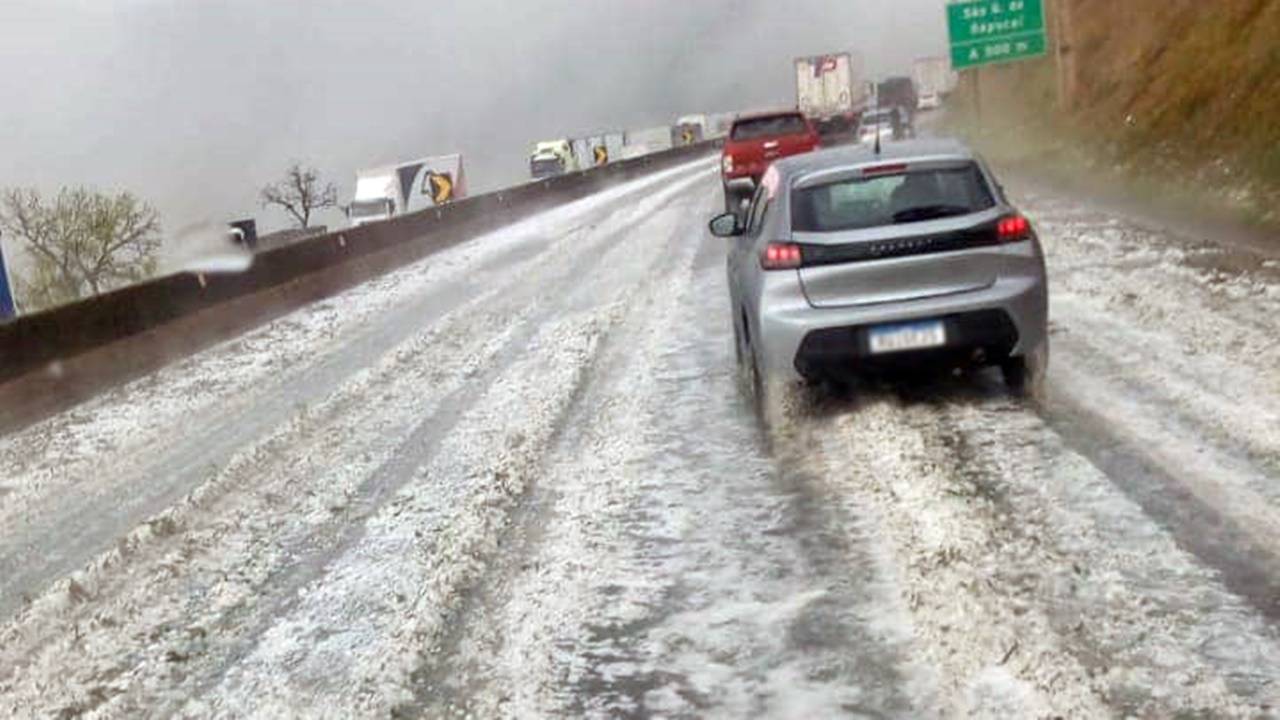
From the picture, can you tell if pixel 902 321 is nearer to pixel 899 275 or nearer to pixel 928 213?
pixel 899 275

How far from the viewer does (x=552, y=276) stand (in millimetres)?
16984

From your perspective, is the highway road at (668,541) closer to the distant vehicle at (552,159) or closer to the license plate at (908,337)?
the license plate at (908,337)

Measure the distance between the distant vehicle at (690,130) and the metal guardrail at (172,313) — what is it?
54.8 meters

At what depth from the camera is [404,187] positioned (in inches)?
1984

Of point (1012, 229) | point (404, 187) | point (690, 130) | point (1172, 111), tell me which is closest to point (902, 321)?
point (1012, 229)

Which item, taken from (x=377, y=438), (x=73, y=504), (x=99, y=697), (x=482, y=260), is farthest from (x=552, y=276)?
(x=99, y=697)

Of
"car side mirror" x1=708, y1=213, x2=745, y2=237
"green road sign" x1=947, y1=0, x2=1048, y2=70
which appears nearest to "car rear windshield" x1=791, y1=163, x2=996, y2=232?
"car side mirror" x1=708, y1=213, x2=745, y2=237

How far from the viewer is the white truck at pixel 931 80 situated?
246 feet

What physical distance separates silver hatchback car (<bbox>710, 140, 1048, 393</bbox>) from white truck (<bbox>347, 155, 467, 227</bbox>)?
42.8 m

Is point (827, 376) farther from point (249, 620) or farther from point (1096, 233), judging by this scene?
point (1096, 233)

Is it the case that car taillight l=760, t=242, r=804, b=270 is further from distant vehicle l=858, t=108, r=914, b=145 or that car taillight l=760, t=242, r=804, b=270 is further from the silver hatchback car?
distant vehicle l=858, t=108, r=914, b=145

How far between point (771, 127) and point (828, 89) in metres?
26.6

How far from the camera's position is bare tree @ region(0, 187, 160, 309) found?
61094mm

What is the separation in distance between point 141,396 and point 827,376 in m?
6.73
